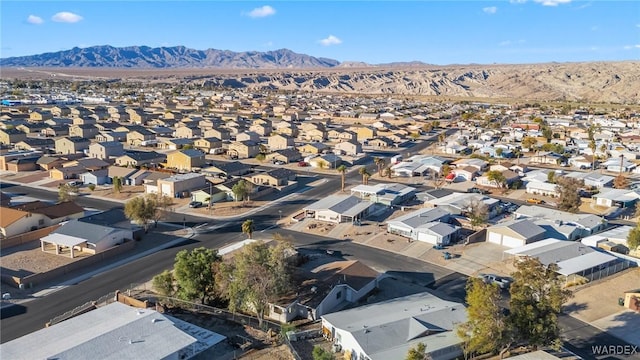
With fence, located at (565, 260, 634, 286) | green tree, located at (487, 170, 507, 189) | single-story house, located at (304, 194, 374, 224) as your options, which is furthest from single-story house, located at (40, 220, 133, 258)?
green tree, located at (487, 170, 507, 189)

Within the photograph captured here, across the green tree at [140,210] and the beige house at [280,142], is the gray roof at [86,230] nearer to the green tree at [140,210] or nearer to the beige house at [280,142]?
the green tree at [140,210]

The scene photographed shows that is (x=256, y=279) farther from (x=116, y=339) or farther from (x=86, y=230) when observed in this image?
(x=86, y=230)

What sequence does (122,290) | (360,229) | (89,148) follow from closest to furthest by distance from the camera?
(122,290), (360,229), (89,148)

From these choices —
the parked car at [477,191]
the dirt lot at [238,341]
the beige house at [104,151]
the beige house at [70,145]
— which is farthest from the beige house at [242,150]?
the dirt lot at [238,341]

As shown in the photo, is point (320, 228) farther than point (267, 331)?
Yes

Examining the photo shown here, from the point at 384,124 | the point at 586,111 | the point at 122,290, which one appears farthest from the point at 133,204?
the point at 586,111

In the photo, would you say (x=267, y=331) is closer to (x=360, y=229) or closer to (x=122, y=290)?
(x=122, y=290)
